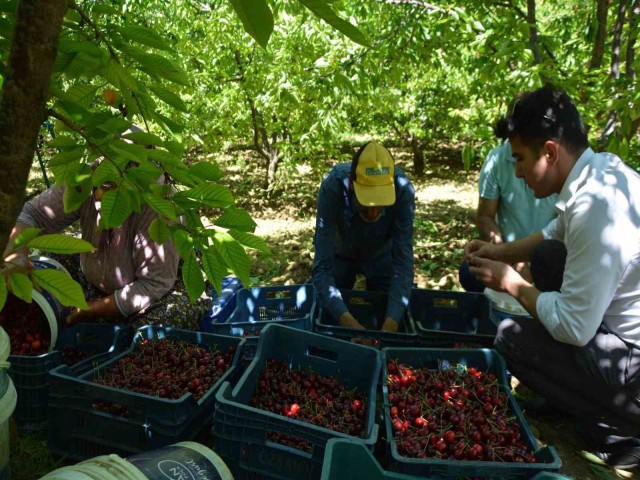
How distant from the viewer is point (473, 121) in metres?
7.41

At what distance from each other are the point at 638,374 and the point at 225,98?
19.6 feet

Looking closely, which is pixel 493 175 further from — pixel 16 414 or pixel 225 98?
pixel 225 98

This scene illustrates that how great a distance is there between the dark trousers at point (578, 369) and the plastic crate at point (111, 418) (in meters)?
1.44

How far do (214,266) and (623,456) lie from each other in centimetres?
225

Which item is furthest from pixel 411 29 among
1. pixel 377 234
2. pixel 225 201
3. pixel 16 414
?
pixel 16 414

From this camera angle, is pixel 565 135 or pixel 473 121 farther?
pixel 473 121

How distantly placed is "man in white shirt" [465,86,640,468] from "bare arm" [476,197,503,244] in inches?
33.7

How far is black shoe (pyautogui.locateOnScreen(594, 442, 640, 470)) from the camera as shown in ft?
7.56

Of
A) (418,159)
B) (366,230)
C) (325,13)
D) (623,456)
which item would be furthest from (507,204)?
(418,159)

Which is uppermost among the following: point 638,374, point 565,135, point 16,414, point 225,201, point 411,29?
point 411,29

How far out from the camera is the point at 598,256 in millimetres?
2031

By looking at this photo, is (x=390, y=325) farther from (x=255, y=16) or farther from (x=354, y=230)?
(x=255, y=16)

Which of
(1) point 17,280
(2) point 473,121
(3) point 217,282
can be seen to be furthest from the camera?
(2) point 473,121

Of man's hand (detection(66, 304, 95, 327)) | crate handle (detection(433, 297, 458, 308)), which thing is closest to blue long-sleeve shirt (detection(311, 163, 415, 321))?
crate handle (detection(433, 297, 458, 308))
